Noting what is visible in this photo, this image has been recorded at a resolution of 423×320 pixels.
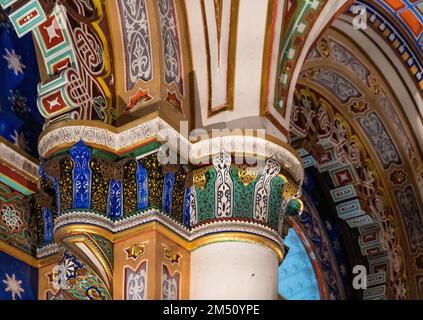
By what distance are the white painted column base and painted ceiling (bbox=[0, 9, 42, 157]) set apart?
3.58 feet

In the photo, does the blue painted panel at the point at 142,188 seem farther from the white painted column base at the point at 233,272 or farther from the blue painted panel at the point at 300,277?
the blue painted panel at the point at 300,277

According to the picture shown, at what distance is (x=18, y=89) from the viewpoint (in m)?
6.30

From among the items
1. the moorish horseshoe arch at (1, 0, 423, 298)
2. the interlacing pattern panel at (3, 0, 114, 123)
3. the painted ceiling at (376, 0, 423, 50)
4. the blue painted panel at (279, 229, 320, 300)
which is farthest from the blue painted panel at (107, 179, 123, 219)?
the blue painted panel at (279, 229, 320, 300)

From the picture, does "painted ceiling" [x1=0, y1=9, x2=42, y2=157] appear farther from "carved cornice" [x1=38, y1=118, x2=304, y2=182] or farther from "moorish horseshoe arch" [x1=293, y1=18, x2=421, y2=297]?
"moorish horseshoe arch" [x1=293, y1=18, x2=421, y2=297]

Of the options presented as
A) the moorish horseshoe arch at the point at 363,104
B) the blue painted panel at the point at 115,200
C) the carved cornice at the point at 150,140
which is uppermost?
the moorish horseshoe arch at the point at 363,104

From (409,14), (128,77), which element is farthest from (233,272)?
(409,14)

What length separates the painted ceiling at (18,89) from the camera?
20.4 ft

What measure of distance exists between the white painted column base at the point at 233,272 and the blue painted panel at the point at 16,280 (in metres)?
0.85

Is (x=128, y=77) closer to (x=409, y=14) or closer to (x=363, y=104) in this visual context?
(x=409, y=14)

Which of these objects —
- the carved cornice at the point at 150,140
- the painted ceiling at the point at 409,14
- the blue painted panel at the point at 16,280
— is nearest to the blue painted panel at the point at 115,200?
the carved cornice at the point at 150,140

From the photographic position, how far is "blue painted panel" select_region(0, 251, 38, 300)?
6016 millimetres

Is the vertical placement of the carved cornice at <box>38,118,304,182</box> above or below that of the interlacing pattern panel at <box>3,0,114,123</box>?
below

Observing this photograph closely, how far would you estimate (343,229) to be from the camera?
8.52 m

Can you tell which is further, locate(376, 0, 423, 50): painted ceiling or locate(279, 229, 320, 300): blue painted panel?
locate(279, 229, 320, 300): blue painted panel
